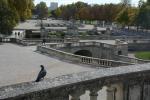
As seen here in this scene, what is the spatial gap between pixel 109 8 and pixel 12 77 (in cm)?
8200

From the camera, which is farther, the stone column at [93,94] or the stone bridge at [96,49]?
the stone bridge at [96,49]

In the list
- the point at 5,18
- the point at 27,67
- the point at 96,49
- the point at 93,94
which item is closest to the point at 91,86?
the point at 93,94

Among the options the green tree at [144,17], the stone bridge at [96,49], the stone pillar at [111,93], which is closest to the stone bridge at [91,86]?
the stone pillar at [111,93]

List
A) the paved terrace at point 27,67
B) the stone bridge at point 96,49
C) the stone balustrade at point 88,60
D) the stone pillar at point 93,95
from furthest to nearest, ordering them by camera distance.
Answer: the stone bridge at point 96,49, the stone balustrade at point 88,60, the paved terrace at point 27,67, the stone pillar at point 93,95

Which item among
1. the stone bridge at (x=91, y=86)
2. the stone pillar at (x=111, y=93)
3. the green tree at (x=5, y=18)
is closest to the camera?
the stone bridge at (x=91, y=86)

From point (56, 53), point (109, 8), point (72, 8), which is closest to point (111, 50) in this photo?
point (56, 53)

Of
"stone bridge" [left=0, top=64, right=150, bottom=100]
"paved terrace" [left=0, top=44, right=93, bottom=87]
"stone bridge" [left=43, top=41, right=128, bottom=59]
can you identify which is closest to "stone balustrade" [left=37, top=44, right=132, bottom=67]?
"paved terrace" [left=0, top=44, right=93, bottom=87]

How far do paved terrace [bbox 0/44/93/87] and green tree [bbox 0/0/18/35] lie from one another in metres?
11.7

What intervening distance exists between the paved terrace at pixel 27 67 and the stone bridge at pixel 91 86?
489 inches

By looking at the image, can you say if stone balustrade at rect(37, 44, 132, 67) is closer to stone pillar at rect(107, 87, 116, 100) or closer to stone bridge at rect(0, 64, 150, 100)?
stone bridge at rect(0, 64, 150, 100)

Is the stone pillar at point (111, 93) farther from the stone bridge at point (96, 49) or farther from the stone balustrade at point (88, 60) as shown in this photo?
the stone bridge at point (96, 49)

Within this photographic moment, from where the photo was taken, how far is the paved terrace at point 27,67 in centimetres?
2012

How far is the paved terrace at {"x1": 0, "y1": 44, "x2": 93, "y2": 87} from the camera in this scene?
20.1 metres

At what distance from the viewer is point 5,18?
1671 inches
